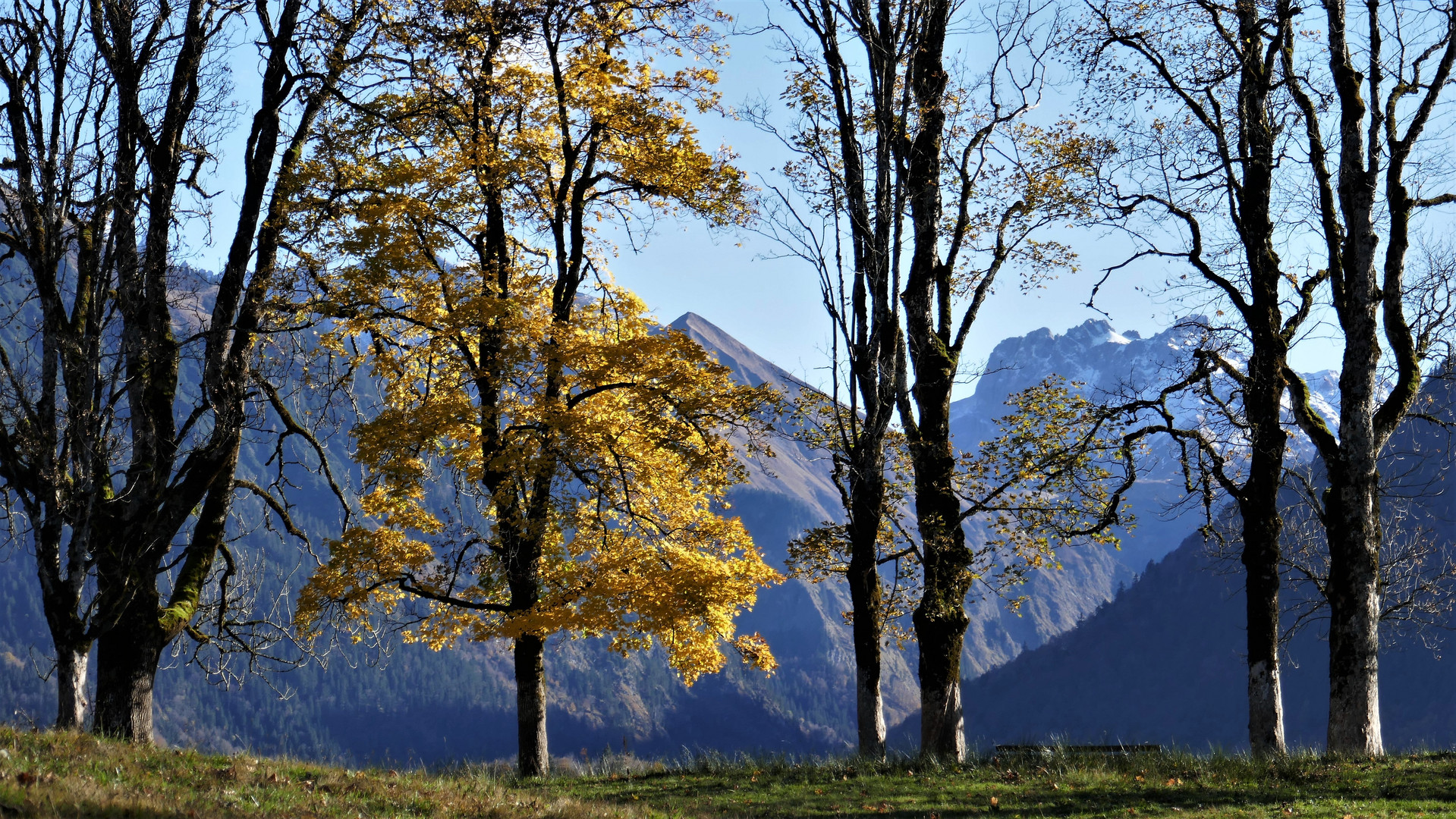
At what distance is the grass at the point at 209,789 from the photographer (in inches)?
314

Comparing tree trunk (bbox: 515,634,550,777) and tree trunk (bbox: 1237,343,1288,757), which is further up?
tree trunk (bbox: 1237,343,1288,757)

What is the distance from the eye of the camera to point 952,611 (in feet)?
58.3

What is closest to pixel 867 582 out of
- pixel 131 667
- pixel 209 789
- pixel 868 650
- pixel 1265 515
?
pixel 868 650

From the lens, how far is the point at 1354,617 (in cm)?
1612

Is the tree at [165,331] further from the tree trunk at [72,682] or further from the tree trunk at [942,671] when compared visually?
the tree trunk at [942,671]

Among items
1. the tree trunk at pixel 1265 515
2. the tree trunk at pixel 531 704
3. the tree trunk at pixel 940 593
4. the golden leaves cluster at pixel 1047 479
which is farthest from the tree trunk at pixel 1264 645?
the tree trunk at pixel 531 704

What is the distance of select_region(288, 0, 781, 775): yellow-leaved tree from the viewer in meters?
20.8

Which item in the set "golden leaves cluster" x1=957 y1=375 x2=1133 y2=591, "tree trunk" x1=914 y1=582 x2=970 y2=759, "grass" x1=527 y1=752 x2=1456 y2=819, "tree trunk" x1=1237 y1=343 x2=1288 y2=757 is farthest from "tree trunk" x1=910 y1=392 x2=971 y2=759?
"tree trunk" x1=1237 y1=343 x2=1288 y2=757

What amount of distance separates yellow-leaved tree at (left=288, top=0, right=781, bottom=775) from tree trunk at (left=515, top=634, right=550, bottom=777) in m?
0.05

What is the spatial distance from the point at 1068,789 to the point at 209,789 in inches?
403

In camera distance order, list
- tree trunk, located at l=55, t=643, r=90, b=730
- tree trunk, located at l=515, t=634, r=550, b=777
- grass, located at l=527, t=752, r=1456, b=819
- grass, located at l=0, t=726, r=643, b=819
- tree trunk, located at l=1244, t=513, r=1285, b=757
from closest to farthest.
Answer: grass, located at l=0, t=726, r=643, b=819
grass, located at l=527, t=752, r=1456, b=819
tree trunk, located at l=55, t=643, r=90, b=730
tree trunk, located at l=1244, t=513, r=1285, b=757
tree trunk, located at l=515, t=634, r=550, b=777

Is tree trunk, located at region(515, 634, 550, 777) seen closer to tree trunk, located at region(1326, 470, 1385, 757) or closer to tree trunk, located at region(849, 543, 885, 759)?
tree trunk, located at region(849, 543, 885, 759)

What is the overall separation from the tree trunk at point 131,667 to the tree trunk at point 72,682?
135 cm

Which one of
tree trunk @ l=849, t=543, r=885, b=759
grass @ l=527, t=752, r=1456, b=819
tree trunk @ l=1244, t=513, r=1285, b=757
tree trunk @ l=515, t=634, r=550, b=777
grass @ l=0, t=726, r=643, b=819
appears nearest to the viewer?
grass @ l=0, t=726, r=643, b=819
